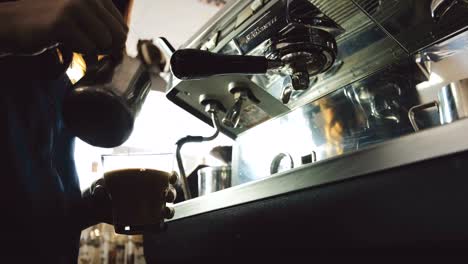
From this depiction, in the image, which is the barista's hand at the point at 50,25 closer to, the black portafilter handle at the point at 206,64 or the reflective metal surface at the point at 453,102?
the black portafilter handle at the point at 206,64

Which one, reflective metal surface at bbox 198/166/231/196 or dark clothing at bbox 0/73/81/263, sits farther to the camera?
reflective metal surface at bbox 198/166/231/196

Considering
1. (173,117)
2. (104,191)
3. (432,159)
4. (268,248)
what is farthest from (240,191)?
(173,117)

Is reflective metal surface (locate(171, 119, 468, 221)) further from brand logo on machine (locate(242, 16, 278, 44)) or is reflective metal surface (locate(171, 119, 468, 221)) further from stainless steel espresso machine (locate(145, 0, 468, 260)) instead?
brand logo on machine (locate(242, 16, 278, 44))

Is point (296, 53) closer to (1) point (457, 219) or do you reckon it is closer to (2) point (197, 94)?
(2) point (197, 94)

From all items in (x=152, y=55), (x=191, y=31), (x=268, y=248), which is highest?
(x=191, y=31)

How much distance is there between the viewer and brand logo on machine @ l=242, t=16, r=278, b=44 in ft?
2.87

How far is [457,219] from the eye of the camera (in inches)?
19.8

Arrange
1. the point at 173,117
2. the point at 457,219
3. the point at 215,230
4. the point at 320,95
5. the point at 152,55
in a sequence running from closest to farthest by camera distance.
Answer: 1. the point at 457,219
2. the point at 215,230
3. the point at 320,95
4. the point at 173,117
5. the point at 152,55

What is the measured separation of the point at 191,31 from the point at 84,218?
5.21 feet

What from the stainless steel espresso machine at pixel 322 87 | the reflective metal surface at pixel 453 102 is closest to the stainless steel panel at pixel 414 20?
the stainless steel espresso machine at pixel 322 87

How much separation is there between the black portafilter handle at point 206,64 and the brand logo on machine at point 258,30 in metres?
0.10

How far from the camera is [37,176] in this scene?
2.43 feet

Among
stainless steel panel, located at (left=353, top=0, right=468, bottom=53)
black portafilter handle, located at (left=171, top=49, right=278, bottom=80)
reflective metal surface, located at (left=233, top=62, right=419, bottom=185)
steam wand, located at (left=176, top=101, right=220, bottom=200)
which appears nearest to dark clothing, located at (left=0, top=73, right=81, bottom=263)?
black portafilter handle, located at (left=171, top=49, right=278, bottom=80)

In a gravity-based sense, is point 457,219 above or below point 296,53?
Result: below
